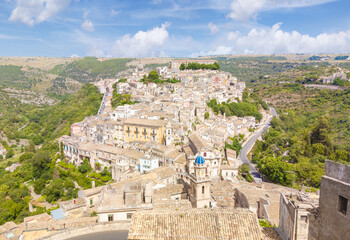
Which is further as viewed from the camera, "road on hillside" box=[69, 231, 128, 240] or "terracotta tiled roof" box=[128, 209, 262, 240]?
"road on hillside" box=[69, 231, 128, 240]

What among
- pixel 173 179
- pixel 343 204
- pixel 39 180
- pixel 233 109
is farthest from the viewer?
pixel 233 109

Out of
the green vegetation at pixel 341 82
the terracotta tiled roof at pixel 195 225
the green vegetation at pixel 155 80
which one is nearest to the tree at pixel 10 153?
the green vegetation at pixel 155 80

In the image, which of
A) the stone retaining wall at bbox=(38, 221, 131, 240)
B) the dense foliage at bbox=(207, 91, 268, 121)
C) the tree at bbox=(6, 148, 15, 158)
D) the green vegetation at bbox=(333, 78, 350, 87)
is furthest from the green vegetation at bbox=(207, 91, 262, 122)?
the tree at bbox=(6, 148, 15, 158)

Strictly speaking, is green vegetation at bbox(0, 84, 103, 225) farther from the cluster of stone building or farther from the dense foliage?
the dense foliage

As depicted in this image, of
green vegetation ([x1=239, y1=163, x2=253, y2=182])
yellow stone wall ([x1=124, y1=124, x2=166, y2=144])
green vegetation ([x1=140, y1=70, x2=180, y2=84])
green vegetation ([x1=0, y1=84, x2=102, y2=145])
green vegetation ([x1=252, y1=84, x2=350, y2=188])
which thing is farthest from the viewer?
green vegetation ([x1=140, y1=70, x2=180, y2=84])

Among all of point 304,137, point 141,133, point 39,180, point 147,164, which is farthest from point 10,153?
point 304,137

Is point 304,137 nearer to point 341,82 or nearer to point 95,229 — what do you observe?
point 95,229
